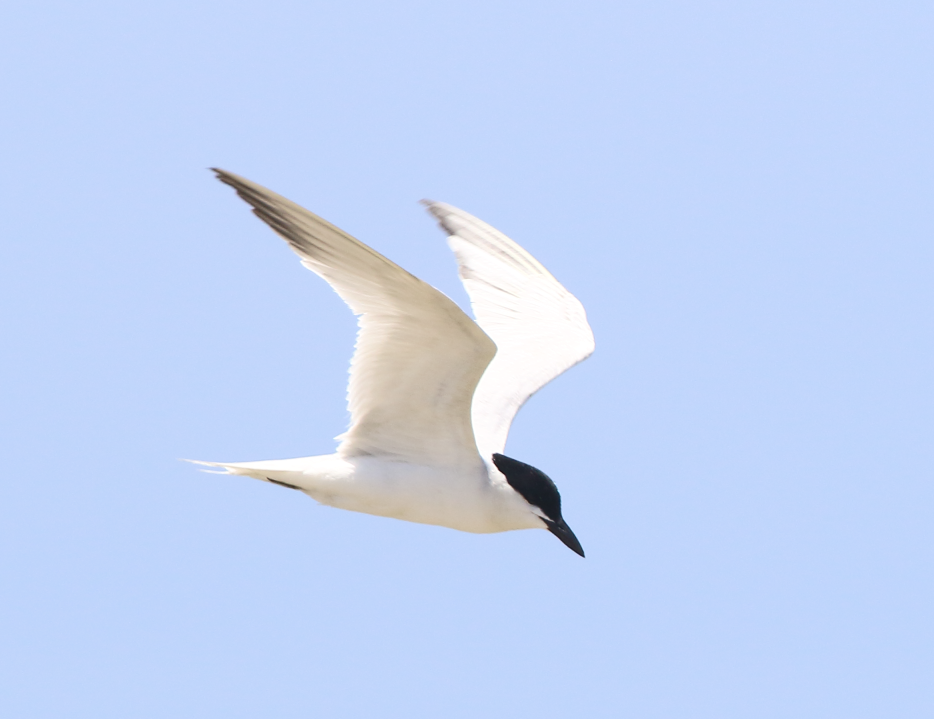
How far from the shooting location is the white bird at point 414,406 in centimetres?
559

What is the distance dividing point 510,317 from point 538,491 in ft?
6.43

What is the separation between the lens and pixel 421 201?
888 cm

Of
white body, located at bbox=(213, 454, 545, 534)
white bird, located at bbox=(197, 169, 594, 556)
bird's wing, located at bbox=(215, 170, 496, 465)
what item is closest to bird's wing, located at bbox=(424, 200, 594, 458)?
white bird, located at bbox=(197, 169, 594, 556)

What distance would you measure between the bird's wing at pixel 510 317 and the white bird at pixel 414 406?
0.02 metres

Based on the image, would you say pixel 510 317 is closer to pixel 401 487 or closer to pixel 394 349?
pixel 401 487

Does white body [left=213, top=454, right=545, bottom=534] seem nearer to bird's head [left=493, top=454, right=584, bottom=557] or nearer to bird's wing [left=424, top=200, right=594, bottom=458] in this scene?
bird's head [left=493, top=454, right=584, bottom=557]

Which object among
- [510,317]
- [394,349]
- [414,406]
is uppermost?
[510,317]

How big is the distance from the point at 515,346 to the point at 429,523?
185cm

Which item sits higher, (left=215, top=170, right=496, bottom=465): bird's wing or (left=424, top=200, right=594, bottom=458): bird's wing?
(left=424, top=200, right=594, bottom=458): bird's wing

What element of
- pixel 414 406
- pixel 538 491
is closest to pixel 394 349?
pixel 414 406

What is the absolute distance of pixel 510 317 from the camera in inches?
334

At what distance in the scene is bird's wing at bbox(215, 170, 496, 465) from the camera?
548 centimetres

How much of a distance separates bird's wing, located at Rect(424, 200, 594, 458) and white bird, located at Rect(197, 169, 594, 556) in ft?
0.05

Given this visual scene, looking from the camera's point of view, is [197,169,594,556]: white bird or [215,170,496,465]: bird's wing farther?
[197,169,594,556]: white bird
